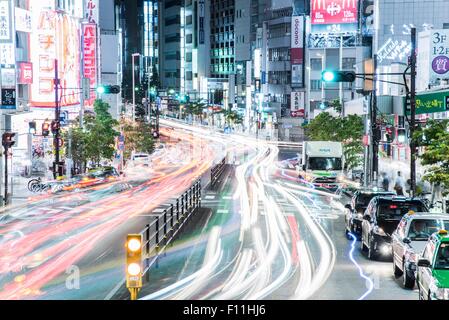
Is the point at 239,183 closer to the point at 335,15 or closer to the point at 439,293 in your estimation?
the point at 439,293

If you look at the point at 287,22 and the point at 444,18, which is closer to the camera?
the point at 444,18

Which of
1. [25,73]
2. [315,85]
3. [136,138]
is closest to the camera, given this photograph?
[25,73]

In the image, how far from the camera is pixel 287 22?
137 metres

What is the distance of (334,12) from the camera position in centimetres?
12031

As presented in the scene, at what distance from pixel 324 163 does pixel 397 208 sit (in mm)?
33202

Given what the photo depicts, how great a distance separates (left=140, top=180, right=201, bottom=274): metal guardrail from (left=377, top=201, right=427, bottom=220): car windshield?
20.7 ft

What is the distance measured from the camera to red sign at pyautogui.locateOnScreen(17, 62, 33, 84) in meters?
65.4

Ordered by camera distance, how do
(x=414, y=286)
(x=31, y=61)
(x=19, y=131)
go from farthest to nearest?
1. (x=31, y=61)
2. (x=19, y=131)
3. (x=414, y=286)

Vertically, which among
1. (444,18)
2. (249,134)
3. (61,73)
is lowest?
(249,134)

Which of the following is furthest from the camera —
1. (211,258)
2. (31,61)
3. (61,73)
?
(61,73)

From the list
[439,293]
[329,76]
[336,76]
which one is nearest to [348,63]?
[336,76]
